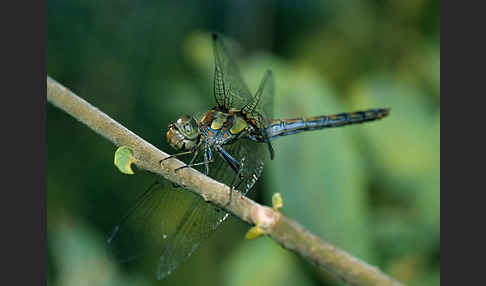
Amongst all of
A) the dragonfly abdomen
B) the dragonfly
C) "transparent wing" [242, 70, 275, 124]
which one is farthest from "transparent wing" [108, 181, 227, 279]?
the dragonfly abdomen

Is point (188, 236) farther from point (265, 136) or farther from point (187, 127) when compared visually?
point (265, 136)

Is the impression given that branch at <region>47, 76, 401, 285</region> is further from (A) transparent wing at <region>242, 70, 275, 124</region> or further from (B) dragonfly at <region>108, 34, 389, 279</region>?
(A) transparent wing at <region>242, 70, 275, 124</region>

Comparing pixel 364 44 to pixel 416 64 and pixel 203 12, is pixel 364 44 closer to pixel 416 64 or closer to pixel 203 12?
pixel 416 64

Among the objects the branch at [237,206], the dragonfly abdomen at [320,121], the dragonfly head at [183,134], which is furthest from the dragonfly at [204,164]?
the branch at [237,206]

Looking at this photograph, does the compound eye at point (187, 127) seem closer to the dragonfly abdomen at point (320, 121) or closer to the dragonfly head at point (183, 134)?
the dragonfly head at point (183, 134)

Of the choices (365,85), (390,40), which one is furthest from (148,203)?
(390,40)

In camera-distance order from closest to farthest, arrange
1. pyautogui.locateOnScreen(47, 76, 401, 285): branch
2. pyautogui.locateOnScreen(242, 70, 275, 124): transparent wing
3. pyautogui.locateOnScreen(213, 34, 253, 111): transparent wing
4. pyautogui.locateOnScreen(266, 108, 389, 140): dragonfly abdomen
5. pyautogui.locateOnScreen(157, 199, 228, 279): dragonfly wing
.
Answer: pyautogui.locateOnScreen(47, 76, 401, 285): branch
pyautogui.locateOnScreen(157, 199, 228, 279): dragonfly wing
pyautogui.locateOnScreen(213, 34, 253, 111): transparent wing
pyautogui.locateOnScreen(242, 70, 275, 124): transparent wing
pyautogui.locateOnScreen(266, 108, 389, 140): dragonfly abdomen
